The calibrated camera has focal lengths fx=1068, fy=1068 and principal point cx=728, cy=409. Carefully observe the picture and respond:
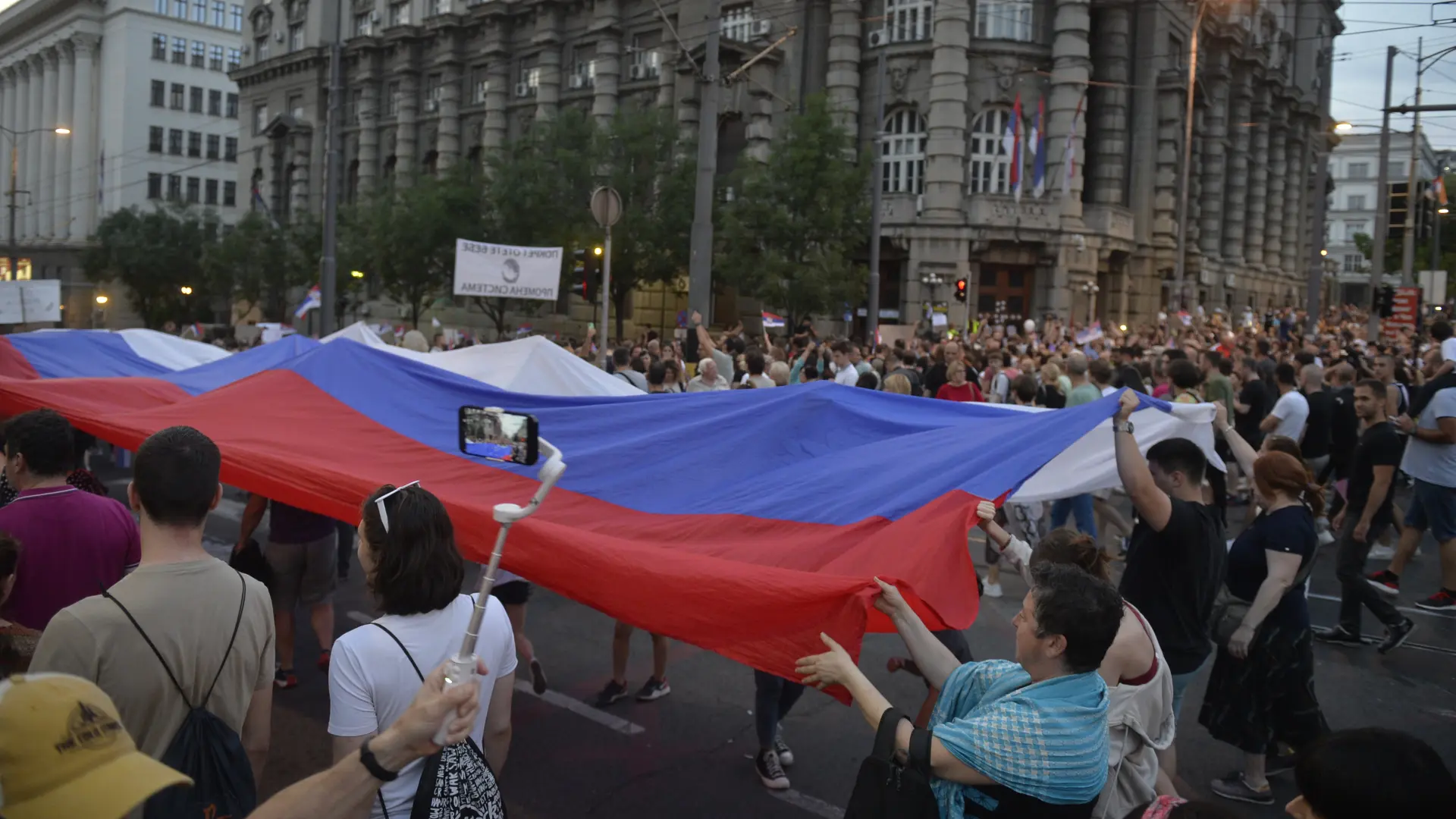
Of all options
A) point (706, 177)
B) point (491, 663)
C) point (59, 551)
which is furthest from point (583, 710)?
point (706, 177)

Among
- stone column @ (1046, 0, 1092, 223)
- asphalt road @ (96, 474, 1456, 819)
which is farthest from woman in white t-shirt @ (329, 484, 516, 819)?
stone column @ (1046, 0, 1092, 223)

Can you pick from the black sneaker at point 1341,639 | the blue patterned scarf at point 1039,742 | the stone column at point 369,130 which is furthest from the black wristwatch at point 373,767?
the stone column at point 369,130

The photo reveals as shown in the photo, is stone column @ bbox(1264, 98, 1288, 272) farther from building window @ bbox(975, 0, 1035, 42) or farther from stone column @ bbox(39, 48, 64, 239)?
stone column @ bbox(39, 48, 64, 239)

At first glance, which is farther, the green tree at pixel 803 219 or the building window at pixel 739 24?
the building window at pixel 739 24

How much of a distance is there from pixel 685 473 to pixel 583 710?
196cm

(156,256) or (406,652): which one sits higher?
(156,256)

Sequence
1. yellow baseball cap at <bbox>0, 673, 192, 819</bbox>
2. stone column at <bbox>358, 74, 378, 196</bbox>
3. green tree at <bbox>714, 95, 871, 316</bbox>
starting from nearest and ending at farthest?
yellow baseball cap at <bbox>0, 673, 192, 819</bbox> → green tree at <bbox>714, 95, 871, 316</bbox> → stone column at <bbox>358, 74, 378, 196</bbox>

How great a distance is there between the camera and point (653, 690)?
7109 millimetres

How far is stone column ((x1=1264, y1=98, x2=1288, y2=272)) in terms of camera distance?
5291 cm

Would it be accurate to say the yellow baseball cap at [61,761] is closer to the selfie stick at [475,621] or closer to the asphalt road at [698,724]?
the selfie stick at [475,621]

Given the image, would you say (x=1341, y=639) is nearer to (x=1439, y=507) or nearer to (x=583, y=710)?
(x=1439, y=507)

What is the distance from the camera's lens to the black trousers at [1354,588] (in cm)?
816

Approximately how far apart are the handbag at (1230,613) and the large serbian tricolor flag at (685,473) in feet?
3.82

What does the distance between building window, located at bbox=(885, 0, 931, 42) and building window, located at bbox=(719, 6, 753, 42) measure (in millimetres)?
4752
